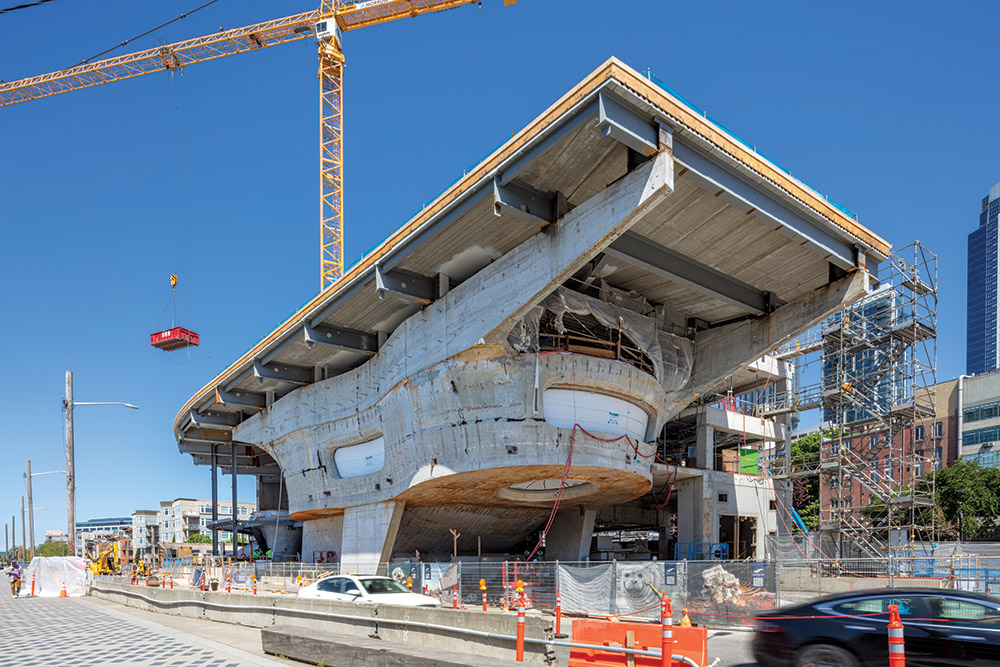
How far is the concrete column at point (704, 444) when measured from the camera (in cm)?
4403

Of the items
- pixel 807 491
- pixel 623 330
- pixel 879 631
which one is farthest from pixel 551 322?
pixel 807 491

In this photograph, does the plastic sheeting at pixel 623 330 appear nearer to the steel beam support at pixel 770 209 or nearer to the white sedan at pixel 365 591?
the steel beam support at pixel 770 209

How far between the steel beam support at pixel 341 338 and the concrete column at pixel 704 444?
2022 centimetres

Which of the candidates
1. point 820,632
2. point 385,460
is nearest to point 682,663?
point 820,632

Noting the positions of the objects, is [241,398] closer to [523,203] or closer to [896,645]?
[523,203]

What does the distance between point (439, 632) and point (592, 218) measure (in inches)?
481

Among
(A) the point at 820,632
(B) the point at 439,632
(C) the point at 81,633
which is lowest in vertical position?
(C) the point at 81,633

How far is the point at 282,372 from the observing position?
127ft

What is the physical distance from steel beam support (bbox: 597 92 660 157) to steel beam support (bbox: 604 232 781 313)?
5.06m

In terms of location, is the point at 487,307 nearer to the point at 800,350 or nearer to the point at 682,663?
the point at 682,663

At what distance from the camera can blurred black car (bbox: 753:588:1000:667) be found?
9.48 m

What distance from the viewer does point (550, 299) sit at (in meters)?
27.2

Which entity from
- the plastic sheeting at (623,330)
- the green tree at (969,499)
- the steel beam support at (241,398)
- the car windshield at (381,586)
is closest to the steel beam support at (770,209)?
the plastic sheeting at (623,330)

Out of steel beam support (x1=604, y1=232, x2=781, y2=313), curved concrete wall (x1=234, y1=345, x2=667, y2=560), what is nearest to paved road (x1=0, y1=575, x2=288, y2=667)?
curved concrete wall (x1=234, y1=345, x2=667, y2=560)
